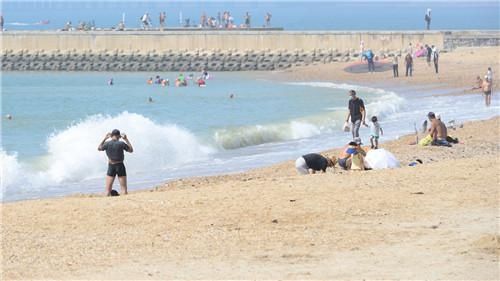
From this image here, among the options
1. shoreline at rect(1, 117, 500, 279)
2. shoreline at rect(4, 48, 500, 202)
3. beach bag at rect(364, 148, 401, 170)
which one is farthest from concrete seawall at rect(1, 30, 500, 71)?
shoreline at rect(1, 117, 500, 279)

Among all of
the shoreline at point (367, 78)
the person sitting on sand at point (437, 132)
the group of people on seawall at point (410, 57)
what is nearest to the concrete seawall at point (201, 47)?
the group of people on seawall at point (410, 57)

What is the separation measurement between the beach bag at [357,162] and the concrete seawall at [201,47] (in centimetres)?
4092

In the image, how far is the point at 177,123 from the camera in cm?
3728

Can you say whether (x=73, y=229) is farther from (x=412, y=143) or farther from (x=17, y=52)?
(x=17, y=52)

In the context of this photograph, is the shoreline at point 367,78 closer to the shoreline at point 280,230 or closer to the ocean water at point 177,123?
the ocean water at point 177,123

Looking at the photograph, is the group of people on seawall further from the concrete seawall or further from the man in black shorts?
the man in black shorts

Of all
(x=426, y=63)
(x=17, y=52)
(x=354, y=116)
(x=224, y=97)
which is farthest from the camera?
(x=17, y=52)

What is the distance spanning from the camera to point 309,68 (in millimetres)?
59281

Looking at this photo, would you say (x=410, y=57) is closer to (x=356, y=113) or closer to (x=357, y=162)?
(x=356, y=113)

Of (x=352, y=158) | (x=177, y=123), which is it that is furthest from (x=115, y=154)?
(x=177, y=123)

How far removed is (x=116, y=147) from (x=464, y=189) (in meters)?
4.51

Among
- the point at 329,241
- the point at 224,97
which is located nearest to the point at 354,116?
the point at 329,241

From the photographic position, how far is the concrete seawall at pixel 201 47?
60.2 meters

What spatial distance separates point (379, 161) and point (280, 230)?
509cm
